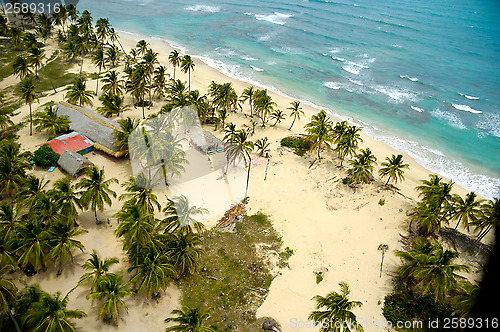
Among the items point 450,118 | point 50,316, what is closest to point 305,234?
point 50,316

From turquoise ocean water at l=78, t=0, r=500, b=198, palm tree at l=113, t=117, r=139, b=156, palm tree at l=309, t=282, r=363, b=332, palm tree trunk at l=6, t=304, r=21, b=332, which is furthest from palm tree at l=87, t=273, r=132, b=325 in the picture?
turquoise ocean water at l=78, t=0, r=500, b=198

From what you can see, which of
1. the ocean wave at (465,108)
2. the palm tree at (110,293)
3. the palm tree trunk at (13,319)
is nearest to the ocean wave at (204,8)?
the ocean wave at (465,108)

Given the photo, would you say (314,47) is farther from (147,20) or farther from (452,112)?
(147,20)

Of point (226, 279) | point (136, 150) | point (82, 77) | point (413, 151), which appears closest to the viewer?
point (226, 279)

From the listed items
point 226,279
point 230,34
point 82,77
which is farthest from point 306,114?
point 230,34

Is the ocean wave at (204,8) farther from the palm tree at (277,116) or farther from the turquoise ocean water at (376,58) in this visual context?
the palm tree at (277,116)

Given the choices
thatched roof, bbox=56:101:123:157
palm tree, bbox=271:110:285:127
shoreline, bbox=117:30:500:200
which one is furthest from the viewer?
palm tree, bbox=271:110:285:127

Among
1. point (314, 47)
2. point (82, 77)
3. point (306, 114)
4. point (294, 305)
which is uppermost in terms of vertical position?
Answer: point (314, 47)

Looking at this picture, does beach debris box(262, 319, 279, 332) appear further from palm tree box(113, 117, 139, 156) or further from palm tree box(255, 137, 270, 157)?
palm tree box(113, 117, 139, 156)
